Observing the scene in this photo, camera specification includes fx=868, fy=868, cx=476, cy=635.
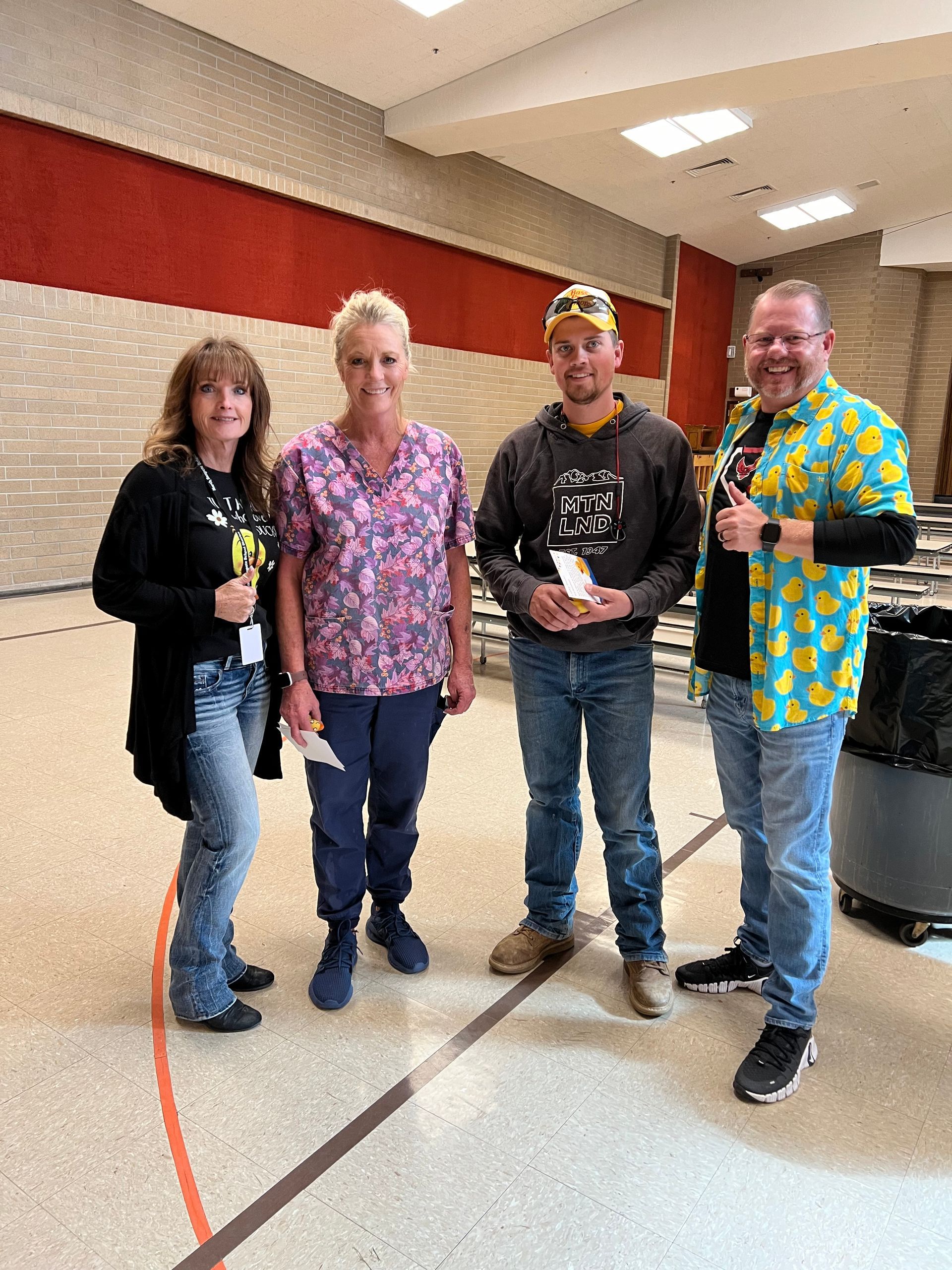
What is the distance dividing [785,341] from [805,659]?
658 millimetres

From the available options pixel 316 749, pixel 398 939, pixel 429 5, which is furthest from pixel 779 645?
pixel 429 5

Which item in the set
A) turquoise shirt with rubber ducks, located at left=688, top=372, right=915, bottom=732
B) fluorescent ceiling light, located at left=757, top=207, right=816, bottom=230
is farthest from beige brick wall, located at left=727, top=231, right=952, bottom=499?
turquoise shirt with rubber ducks, located at left=688, top=372, right=915, bottom=732

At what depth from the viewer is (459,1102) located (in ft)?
5.90

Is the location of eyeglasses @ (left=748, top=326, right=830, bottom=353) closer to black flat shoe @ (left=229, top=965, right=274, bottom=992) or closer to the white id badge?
the white id badge

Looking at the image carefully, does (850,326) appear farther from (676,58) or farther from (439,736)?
(439,736)

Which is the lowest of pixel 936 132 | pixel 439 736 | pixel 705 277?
pixel 439 736

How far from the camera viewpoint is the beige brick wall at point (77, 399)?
6641 millimetres

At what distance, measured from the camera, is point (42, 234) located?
6543 mm

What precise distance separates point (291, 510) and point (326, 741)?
54cm

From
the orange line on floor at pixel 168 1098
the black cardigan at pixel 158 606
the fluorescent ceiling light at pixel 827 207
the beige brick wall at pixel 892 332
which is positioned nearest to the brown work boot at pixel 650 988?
the orange line on floor at pixel 168 1098

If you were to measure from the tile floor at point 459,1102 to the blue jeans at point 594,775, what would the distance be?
0.64 ft

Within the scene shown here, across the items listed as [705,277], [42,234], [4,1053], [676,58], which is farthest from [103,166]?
[705,277]

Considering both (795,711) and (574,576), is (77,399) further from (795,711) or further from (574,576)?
(795,711)

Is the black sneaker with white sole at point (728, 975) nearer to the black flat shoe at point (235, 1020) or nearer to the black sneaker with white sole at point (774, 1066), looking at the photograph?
the black sneaker with white sole at point (774, 1066)
